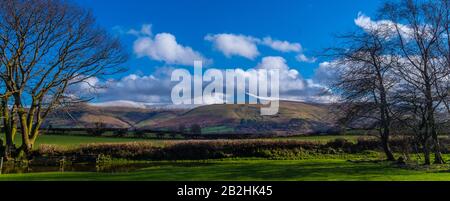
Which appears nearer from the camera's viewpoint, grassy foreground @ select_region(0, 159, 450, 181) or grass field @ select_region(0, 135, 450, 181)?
grassy foreground @ select_region(0, 159, 450, 181)

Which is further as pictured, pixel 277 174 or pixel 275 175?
pixel 277 174

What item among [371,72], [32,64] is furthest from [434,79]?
[32,64]

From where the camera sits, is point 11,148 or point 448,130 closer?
point 448,130

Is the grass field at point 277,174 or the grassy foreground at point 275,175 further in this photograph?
the grass field at point 277,174

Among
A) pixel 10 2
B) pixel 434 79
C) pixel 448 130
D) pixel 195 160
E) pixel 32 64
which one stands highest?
pixel 10 2

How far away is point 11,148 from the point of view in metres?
48.0

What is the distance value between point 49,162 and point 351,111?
3399 centimetres

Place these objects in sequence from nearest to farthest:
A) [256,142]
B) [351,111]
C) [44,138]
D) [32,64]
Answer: [351,111] < [32,64] < [256,142] < [44,138]

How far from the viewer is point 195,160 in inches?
2068

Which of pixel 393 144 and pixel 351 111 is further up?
pixel 351 111
